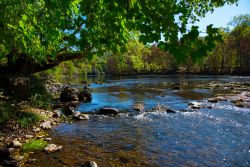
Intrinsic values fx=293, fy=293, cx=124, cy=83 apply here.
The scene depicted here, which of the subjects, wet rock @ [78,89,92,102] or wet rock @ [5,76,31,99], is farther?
wet rock @ [78,89,92,102]

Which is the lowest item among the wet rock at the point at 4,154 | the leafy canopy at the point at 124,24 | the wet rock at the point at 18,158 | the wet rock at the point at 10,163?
the wet rock at the point at 18,158

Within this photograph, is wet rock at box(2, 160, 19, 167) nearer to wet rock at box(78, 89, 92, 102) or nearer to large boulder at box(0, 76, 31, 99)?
large boulder at box(0, 76, 31, 99)

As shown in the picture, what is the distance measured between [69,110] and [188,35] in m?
16.7

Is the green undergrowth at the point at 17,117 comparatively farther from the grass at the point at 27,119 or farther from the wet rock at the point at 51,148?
the wet rock at the point at 51,148

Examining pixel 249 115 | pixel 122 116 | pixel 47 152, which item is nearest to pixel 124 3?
pixel 47 152

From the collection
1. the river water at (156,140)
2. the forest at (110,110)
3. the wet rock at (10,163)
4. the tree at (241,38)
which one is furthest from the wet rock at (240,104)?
the tree at (241,38)

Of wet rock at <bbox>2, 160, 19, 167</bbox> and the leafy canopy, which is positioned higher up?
the leafy canopy

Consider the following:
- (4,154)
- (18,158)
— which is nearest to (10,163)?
(4,154)

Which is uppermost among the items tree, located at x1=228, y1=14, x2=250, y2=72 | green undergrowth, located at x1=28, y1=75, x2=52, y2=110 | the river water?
tree, located at x1=228, y1=14, x2=250, y2=72

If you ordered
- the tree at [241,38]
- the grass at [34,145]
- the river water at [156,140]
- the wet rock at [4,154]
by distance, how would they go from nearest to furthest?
the wet rock at [4,154], the river water at [156,140], the grass at [34,145], the tree at [241,38]

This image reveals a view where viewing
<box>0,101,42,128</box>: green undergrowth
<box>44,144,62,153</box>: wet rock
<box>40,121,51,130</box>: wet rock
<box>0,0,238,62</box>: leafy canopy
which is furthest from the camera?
<box>40,121,51,130</box>: wet rock

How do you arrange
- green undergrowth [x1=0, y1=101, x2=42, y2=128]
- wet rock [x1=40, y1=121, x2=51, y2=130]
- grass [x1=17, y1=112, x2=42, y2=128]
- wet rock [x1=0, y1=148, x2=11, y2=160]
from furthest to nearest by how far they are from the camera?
wet rock [x1=40, y1=121, x2=51, y2=130], grass [x1=17, y1=112, x2=42, y2=128], green undergrowth [x1=0, y1=101, x2=42, y2=128], wet rock [x1=0, y1=148, x2=11, y2=160]

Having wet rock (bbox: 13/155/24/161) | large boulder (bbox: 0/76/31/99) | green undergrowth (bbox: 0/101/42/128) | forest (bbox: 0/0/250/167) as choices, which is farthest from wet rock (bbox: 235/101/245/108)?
wet rock (bbox: 13/155/24/161)

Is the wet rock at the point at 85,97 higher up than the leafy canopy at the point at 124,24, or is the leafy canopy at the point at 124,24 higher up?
the leafy canopy at the point at 124,24
